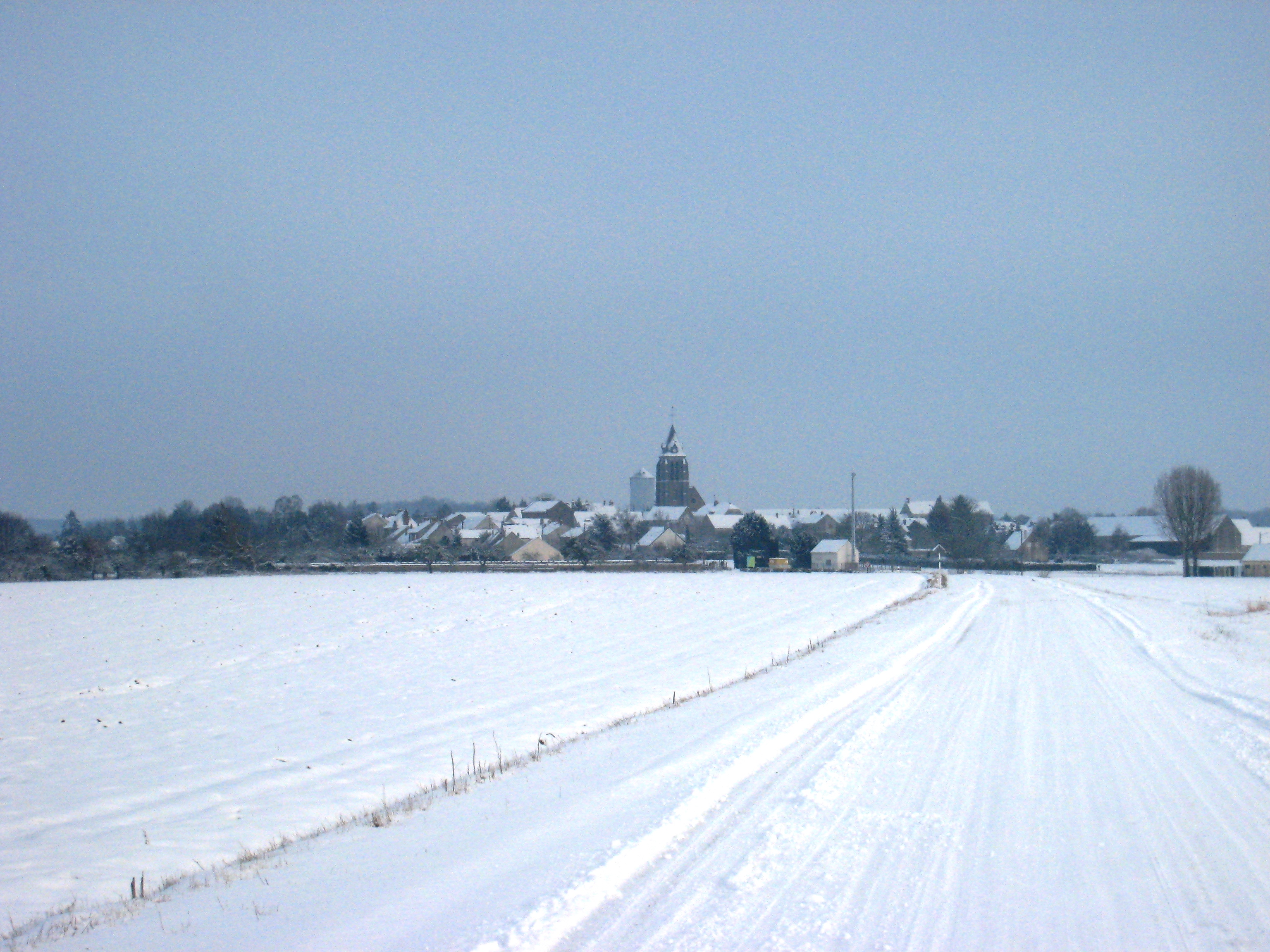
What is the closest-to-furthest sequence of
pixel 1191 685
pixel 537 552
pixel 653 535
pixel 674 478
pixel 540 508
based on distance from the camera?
pixel 1191 685, pixel 537 552, pixel 653 535, pixel 540 508, pixel 674 478

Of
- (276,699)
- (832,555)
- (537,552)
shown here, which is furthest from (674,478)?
(276,699)

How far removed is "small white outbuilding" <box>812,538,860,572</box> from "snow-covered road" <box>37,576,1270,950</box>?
259ft

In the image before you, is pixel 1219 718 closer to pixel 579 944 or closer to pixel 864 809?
pixel 864 809

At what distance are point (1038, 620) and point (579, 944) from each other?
2641 cm

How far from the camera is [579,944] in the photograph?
5.05 meters

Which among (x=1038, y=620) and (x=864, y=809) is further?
(x=1038, y=620)

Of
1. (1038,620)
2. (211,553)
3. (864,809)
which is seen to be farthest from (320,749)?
(211,553)

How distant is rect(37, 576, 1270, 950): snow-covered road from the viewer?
17.2ft

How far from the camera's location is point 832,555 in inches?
3617

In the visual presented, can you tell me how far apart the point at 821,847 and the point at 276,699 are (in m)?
14.6

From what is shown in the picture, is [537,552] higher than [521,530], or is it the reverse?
[521,530]

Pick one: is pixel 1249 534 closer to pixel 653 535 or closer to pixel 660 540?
pixel 660 540

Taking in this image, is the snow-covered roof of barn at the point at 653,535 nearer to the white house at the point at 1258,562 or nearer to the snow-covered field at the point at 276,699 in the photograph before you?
the white house at the point at 1258,562

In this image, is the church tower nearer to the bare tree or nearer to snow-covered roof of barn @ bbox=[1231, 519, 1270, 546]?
snow-covered roof of barn @ bbox=[1231, 519, 1270, 546]
